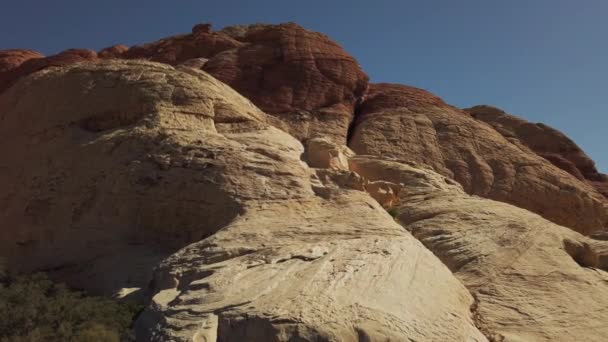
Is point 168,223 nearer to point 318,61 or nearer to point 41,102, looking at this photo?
point 41,102

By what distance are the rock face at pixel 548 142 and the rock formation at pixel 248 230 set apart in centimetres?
1849

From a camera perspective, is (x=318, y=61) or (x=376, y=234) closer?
(x=376, y=234)

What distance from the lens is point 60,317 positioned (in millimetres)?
8430

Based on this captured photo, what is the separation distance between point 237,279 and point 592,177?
103 ft

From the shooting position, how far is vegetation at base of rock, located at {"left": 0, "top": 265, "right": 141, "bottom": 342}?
7660 millimetres

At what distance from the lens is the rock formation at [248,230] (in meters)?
7.15

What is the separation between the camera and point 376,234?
9.48 meters

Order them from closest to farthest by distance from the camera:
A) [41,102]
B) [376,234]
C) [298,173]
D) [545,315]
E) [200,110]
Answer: [545,315] → [376,234] → [298,173] → [200,110] → [41,102]

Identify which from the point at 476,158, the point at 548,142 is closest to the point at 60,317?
the point at 476,158

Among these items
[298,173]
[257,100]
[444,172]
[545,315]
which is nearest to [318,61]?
[257,100]

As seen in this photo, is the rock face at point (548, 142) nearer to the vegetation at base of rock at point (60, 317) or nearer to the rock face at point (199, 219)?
the rock face at point (199, 219)

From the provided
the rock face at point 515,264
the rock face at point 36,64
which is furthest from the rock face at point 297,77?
the rock face at point 515,264

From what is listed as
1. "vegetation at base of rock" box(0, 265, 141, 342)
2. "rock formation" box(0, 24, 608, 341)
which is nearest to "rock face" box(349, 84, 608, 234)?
"rock formation" box(0, 24, 608, 341)

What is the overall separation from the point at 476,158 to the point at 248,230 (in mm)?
18778
